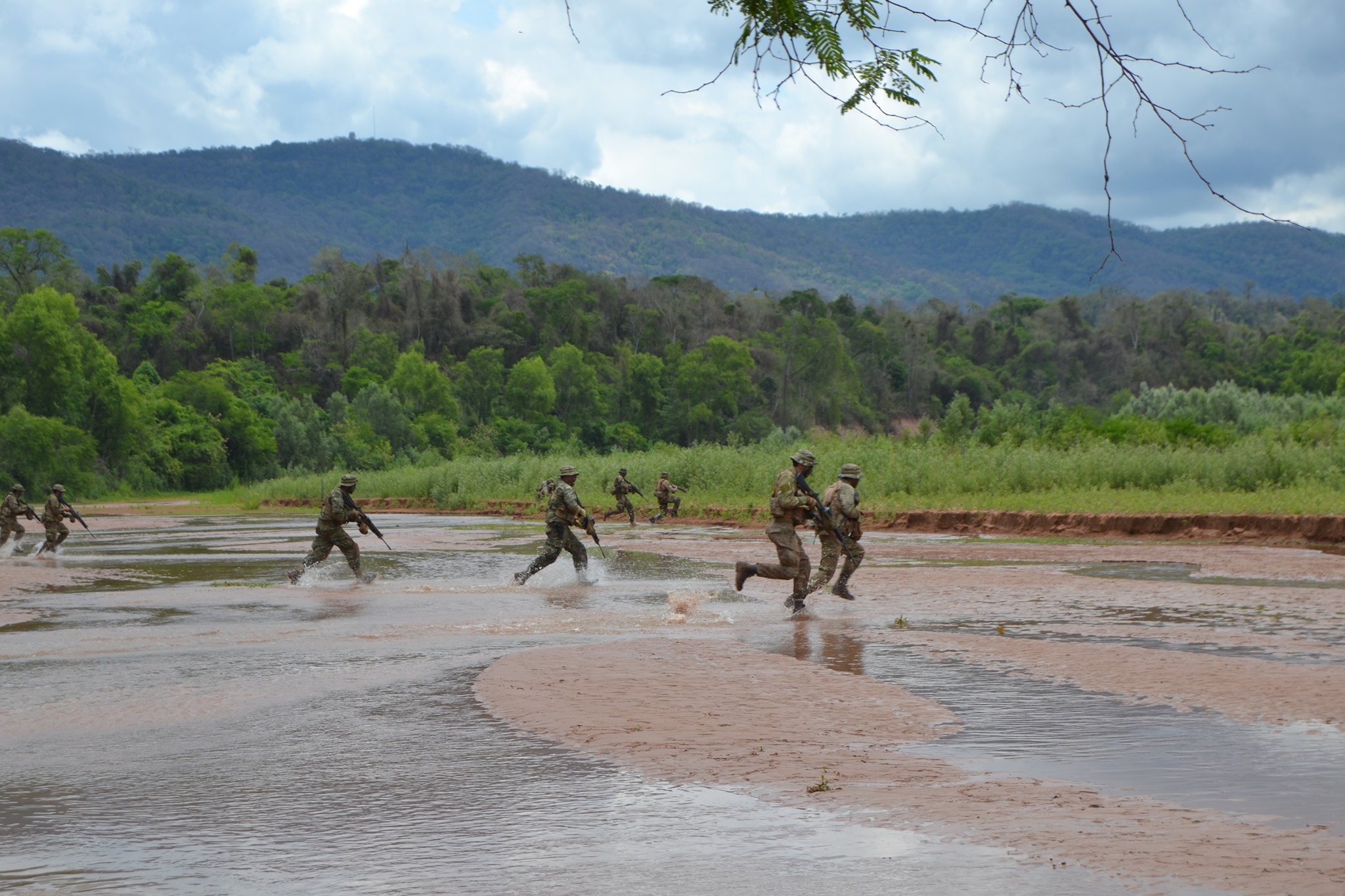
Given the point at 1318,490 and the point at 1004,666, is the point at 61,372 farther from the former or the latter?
the point at 1004,666

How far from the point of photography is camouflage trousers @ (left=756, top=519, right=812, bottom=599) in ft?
46.9

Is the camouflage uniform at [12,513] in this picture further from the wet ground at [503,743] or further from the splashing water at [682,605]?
the splashing water at [682,605]

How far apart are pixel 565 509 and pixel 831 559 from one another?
15.0ft

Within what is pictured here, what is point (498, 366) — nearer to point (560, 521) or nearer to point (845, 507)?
point (560, 521)


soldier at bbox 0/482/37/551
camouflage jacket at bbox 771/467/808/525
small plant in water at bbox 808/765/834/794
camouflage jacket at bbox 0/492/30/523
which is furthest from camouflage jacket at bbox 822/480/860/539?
camouflage jacket at bbox 0/492/30/523

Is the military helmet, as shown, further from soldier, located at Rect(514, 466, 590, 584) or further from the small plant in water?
the small plant in water

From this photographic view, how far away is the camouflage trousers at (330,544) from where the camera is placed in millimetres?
18016

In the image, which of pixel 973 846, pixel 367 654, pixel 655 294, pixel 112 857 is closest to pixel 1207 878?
pixel 973 846

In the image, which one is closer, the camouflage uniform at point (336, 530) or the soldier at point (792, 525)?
the soldier at point (792, 525)

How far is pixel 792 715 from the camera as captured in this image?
8445 mm

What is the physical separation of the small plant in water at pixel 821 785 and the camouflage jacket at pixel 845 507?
7740mm

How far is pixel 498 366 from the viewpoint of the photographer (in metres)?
94.2

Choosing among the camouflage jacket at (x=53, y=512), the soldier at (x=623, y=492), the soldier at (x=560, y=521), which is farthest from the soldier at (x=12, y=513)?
the soldier at (x=623, y=492)

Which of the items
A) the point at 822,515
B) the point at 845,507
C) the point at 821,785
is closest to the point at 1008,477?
the point at 845,507
